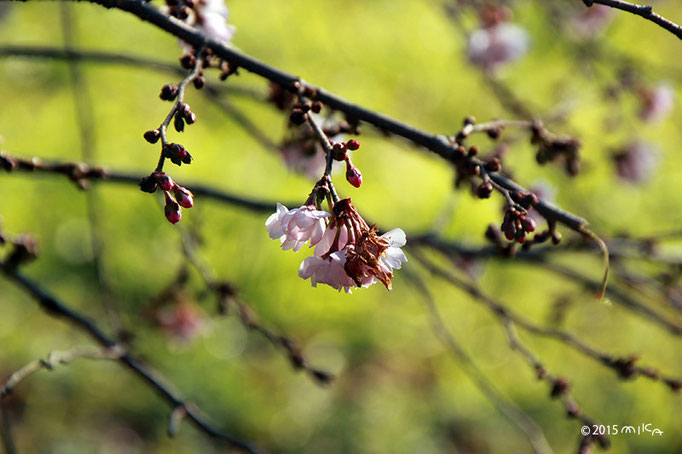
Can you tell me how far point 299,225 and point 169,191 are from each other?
163mm

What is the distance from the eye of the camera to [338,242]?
83 centimetres

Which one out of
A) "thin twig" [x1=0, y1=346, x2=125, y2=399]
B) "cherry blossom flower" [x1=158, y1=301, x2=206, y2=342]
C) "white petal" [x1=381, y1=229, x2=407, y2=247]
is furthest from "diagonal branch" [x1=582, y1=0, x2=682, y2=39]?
"cherry blossom flower" [x1=158, y1=301, x2=206, y2=342]

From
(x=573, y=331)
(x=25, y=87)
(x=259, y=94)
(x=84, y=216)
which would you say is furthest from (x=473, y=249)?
(x=25, y=87)

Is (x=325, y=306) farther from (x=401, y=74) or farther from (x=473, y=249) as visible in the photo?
(x=401, y=74)

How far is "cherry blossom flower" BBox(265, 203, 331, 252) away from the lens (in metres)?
0.80

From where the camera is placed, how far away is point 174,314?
213 cm

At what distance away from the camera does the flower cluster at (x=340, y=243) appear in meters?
0.80

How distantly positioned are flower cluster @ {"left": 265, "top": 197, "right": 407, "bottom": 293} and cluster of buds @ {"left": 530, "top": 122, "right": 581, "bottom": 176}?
1.32 feet

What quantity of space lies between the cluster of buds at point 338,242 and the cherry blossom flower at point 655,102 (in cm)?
194

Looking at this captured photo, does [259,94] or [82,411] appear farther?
[82,411]

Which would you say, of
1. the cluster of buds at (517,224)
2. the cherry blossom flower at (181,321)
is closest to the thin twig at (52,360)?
the cherry blossom flower at (181,321)

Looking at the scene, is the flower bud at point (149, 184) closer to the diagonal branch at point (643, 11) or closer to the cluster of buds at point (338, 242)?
the cluster of buds at point (338, 242)

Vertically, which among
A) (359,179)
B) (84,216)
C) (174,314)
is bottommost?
(359,179)

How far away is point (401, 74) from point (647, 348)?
95.0 inches
